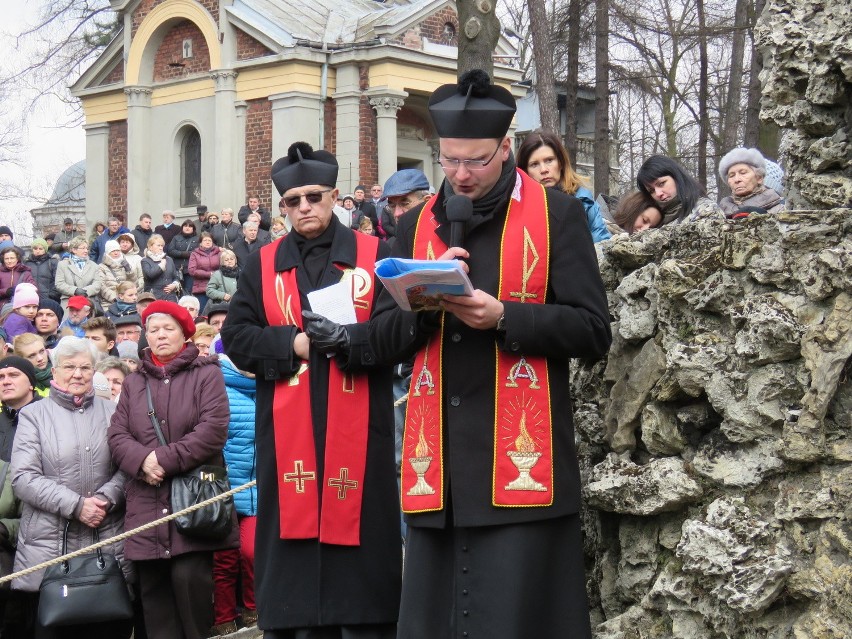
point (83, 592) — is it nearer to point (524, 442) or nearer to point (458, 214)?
point (524, 442)

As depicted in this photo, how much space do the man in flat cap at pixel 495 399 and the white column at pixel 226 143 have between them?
24.9 m

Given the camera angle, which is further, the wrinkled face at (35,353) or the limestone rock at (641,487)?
the wrinkled face at (35,353)

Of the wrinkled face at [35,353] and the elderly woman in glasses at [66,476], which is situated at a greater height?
the wrinkled face at [35,353]

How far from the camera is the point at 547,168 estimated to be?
581 cm

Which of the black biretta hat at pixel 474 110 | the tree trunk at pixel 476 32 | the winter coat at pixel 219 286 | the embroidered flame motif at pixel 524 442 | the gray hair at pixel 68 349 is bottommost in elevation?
the embroidered flame motif at pixel 524 442

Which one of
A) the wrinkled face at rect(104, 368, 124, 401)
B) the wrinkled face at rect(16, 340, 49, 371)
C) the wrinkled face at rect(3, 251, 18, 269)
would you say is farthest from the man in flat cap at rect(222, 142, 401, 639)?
the wrinkled face at rect(3, 251, 18, 269)

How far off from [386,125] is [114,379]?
1988 cm

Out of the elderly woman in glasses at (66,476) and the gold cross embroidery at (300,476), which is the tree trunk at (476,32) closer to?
the elderly woman in glasses at (66,476)

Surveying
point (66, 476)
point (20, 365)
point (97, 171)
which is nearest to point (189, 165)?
point (97, 171)

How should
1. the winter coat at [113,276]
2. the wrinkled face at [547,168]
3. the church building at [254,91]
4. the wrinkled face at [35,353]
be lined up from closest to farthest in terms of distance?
the wrinkled face at [547,168]
the wrinkled face at [35,353]
the winter coat at [113,276]
the church building at [254,91]

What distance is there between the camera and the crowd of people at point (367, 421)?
384cm

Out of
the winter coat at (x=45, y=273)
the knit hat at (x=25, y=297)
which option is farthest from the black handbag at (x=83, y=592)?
the winter coat at (x=45, y=273)

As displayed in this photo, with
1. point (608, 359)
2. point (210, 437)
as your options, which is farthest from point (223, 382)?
point (608, 359)

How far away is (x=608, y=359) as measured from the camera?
15.0 feet
